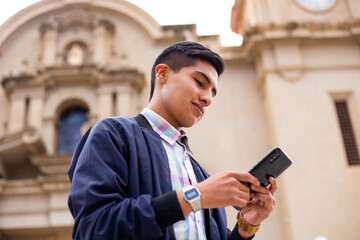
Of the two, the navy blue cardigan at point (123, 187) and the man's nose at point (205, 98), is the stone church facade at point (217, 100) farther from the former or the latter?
the navy blue cardigan at point (123, 187)

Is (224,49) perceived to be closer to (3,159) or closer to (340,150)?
(340,150)

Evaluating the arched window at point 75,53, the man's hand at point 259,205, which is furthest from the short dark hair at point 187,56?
the arched window at point 75,53

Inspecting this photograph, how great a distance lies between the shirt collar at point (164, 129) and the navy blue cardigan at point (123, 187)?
0.09 metres

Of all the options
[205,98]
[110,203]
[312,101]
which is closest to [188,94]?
[205,98]

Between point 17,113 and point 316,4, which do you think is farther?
point 316,4

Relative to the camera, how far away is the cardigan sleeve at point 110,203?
1435 millimetres

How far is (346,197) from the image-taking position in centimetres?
836

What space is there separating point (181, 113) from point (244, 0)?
1142cm

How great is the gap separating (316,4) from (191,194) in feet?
34.7

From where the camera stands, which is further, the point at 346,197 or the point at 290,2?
the point at 290,2

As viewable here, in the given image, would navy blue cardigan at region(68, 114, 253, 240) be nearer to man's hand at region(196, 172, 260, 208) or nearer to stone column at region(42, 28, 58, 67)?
man's hand at region(196, 172, 260, 208)

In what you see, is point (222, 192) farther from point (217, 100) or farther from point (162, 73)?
point (217, 100)

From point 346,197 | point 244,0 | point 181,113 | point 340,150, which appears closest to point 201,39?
point 244,0

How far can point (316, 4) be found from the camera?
10.8 meters
